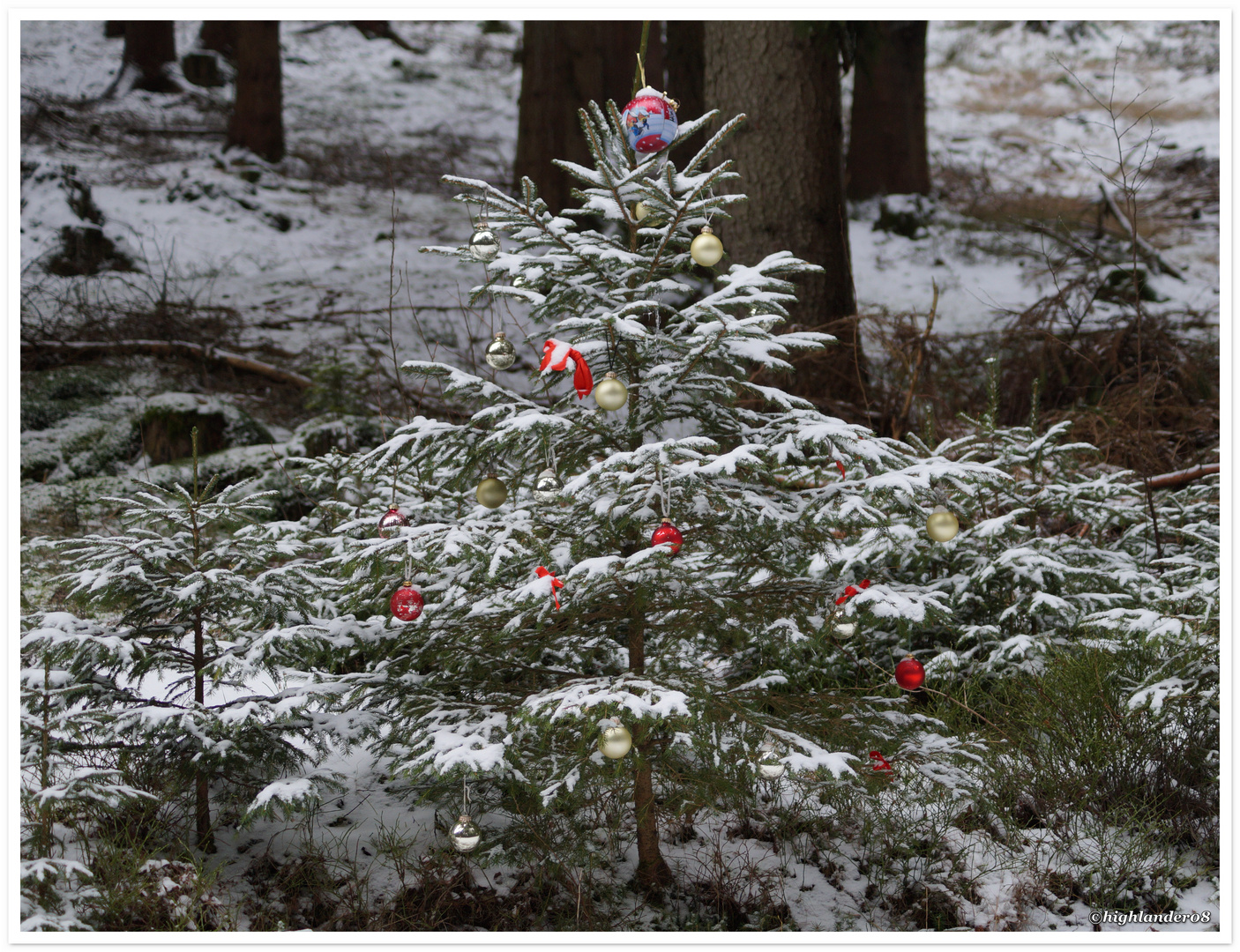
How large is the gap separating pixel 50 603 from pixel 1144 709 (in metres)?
5.07

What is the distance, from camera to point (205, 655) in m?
2.96

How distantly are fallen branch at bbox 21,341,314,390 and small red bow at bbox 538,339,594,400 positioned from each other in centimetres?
559

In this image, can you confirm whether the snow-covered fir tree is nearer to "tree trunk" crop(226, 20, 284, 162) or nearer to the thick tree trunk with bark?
the thick tree trunk with bark

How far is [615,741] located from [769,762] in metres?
0.47

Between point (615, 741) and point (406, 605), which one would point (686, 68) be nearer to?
point (406, 605)

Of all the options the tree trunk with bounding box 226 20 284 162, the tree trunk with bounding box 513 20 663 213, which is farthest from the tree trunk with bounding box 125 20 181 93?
the tree trunk with bounding box 513 20 663 213

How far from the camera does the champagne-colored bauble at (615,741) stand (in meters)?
2.14

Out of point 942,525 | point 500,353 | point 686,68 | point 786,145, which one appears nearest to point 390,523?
point 500,353

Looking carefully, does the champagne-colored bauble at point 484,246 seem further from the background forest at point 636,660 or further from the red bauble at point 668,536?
the red bauble at point 668,536

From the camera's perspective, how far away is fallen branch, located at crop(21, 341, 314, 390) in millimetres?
7363

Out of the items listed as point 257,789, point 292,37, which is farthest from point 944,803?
point 292,37

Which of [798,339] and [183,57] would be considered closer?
[798,339]

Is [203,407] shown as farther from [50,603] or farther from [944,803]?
[944,803]

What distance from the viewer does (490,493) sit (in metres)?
2.48
